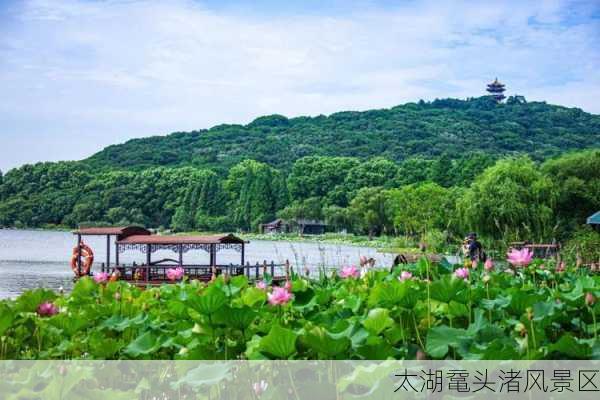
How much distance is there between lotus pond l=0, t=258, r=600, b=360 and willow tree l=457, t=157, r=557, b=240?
25276 millimetres

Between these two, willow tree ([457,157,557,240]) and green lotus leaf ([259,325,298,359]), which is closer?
green lotus leaf ([259,325,298,359])

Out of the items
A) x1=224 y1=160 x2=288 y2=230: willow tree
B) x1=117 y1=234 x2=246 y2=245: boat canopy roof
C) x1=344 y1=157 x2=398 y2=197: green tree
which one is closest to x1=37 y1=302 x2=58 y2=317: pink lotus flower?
x1=117 y1=234 x2=246 y2=245: boat canopy roof

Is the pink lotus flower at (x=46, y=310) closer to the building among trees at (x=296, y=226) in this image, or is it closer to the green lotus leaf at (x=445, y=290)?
the green lotus leaf at (x=445, y=290)

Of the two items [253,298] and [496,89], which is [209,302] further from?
[496,89]

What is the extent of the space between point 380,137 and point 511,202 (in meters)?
70.6

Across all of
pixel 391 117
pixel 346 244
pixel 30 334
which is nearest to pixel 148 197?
pixel 346 244

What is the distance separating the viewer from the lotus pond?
2014 mm

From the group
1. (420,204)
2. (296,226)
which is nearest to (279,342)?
(420,204)

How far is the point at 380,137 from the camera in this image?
3883 inches

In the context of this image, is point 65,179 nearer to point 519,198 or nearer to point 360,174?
point 360,174

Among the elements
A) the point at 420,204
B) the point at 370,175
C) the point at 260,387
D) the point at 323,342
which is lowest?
the point at 260,387

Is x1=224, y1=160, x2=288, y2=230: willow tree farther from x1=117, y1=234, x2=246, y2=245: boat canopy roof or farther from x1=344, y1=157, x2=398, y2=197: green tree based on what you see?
x1=117, y1=234, x2=246, y2=245: boat canopy roof

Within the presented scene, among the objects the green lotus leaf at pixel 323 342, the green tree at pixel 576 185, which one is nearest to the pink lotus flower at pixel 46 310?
the green lotus leaf at pixel 323 342

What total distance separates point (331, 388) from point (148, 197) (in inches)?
3253
